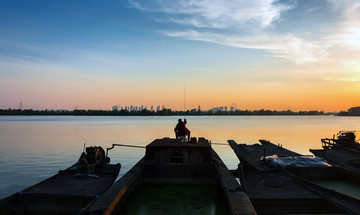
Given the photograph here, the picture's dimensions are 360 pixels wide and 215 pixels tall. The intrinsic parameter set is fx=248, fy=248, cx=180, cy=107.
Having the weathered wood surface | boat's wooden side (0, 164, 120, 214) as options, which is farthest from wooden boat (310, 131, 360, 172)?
boat's wooden side (0, 164, 120, 214)

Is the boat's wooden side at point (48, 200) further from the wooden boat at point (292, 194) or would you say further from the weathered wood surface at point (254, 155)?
the weathered wood surface at point (254, 155)

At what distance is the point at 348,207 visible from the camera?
8586 mm

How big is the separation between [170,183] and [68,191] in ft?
14.8

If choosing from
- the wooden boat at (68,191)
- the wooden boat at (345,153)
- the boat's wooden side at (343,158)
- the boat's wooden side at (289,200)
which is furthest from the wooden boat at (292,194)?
the wooden boat at (68,191)

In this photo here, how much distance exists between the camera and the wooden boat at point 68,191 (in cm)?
949

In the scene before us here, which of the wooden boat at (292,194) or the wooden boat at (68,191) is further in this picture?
the wooden boat at (68,191)

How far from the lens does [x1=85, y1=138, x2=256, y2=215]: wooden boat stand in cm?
773

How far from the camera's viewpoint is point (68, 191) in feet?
35.7

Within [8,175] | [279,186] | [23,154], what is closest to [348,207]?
[279,186]

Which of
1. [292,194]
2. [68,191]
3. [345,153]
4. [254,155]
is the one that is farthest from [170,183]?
[345,153]

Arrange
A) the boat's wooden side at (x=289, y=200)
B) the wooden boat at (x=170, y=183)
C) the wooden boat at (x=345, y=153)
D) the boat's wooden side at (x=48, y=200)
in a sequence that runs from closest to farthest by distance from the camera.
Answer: the wooden boat at (x=170, y=183) < the boat's wooden side at (x=48, y=200) < the boat's wooden side at (x=289, y=200) < the wooden boat at (x=345, y=153)

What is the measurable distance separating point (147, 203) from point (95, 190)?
3344 millimetres

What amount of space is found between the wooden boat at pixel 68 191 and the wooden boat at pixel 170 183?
3.17 ft

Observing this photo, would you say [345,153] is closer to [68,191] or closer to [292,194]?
[292,194]
